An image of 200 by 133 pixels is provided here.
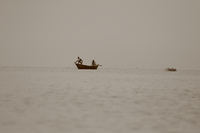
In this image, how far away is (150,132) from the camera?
838 cm

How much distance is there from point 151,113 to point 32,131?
5365mm

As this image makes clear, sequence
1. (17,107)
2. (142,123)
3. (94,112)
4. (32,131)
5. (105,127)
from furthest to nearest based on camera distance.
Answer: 1. (17,107)
2. (94,112)
3. (142,123)
4. (105,127)
5. (32,131)

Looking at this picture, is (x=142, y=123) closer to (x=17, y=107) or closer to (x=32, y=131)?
(x=32, y=131)

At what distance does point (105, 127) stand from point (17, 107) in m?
5.05

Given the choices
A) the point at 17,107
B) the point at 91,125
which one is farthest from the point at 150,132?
the point at 17,107

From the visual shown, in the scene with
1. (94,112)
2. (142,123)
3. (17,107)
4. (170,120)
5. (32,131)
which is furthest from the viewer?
(17,107)

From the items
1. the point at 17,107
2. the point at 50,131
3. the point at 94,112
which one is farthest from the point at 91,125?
the point at 17,107

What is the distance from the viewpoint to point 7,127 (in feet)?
28.0

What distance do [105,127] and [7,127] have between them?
2.93 metres

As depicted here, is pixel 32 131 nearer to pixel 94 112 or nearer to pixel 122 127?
pixel 122 127

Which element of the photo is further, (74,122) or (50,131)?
(74,122)

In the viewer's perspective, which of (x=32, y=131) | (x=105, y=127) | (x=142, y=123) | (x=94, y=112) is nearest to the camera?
(x=32, y=131)

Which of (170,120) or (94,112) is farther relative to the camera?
(94,112)

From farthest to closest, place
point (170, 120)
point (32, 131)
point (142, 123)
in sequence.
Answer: point (170, 120) → point (142, 123) → point (32, 131)
